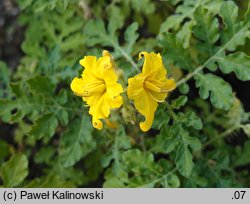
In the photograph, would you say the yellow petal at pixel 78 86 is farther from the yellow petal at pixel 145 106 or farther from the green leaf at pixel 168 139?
the green leaf at pixel 168 139

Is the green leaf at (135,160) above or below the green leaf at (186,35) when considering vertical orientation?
below

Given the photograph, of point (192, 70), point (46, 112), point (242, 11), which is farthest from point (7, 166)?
point (242, 11)

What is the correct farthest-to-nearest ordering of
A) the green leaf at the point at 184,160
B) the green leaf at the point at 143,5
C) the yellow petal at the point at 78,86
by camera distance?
the green leaf at the point at 143,5
the green leaf at the point at 184,160
the yellow petal at the point at 78,86

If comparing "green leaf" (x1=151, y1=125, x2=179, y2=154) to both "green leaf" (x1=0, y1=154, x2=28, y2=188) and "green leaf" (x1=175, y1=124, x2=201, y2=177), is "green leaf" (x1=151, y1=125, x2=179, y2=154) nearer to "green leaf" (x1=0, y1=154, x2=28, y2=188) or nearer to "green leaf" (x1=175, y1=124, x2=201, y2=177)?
"green leaf" (x1=175, y1=124, x2=201, y2=177)

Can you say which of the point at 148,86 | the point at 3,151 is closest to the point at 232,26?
the point at 148,86

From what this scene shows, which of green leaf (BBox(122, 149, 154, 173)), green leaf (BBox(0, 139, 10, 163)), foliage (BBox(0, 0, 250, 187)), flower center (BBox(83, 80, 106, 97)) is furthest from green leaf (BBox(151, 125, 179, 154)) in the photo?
green leaf (BBox(0, 139, 10, 163))

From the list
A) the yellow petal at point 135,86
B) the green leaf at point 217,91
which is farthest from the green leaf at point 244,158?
the yellow petal at point 135,86
